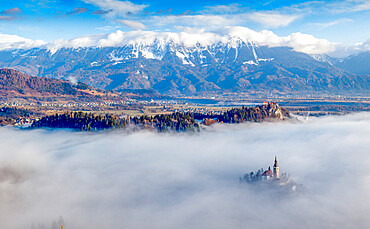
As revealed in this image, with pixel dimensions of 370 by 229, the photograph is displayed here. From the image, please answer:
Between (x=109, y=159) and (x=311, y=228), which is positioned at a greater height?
(x=109, y=159)

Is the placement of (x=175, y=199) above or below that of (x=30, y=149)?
below

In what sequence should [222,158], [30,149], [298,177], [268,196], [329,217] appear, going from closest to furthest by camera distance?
[329,217] → [268,196] → [298,177] → [30,149] → [222,158]

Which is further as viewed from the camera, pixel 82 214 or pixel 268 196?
pixel 268 196

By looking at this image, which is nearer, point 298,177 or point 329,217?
point 329,217

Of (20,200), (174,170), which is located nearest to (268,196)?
(174,170)

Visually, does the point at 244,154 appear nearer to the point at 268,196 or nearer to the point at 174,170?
the point at 174,170

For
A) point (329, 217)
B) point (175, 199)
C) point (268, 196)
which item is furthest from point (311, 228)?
point (175, 199)

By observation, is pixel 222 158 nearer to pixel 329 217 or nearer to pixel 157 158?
pixel 157 158

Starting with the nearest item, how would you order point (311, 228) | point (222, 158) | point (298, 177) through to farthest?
point (311, 228)
point (298, 177)
point (222, 158)

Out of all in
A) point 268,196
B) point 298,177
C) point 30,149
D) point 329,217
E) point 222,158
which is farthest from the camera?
point 222,158
